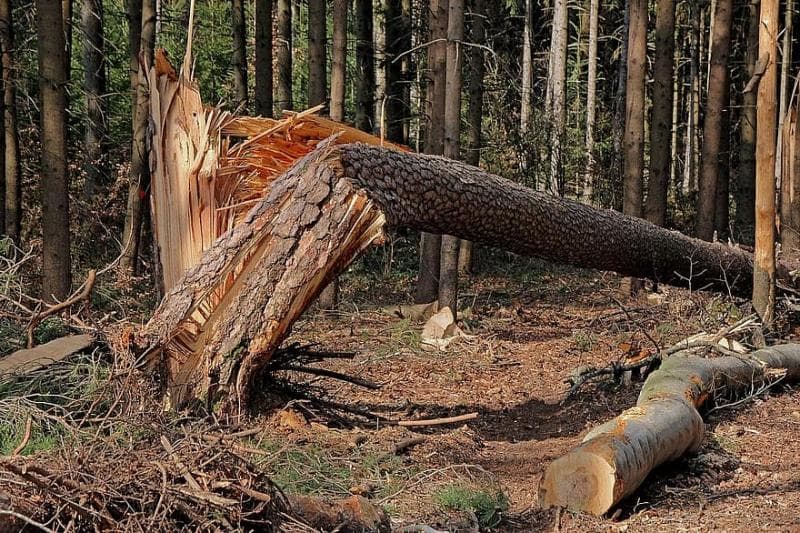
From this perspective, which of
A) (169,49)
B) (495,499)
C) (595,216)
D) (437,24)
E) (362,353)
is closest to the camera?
(495,499)

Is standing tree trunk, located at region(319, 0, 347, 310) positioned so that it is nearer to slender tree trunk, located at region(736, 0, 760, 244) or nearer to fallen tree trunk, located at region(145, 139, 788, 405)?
fallen tree trunk, located at region(145, 139, 788, 405)

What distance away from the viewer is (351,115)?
22844mm

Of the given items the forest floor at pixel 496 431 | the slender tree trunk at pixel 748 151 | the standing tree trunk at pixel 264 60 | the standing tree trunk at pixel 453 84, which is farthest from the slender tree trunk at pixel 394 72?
the standing tree trunk at pixel 453 84

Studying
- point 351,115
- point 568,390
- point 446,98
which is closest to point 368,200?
point 568,390

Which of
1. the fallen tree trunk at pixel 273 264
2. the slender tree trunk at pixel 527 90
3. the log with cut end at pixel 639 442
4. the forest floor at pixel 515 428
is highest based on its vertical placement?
the slender tree trunk at pixel 527 90

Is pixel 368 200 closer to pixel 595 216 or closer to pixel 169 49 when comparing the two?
pixel 595 216

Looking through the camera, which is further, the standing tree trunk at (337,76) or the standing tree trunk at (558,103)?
the standing tree trunk at (558,103)

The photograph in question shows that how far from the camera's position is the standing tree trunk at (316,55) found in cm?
1219

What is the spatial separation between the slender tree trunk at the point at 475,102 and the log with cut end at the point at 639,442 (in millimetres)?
7191

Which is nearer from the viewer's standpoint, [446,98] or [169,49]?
[446,98]

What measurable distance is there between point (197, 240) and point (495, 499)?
2.65m

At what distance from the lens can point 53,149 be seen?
896cm

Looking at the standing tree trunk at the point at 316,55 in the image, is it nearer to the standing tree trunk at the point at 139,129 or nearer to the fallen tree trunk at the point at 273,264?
the standing tree trunk at the point at 139,129

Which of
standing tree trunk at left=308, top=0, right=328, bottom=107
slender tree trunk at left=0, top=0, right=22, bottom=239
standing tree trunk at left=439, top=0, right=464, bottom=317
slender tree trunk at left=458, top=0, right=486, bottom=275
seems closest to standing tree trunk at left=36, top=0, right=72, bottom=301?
slender tree trunk at left=0, top=0, right=22, bottom=239
